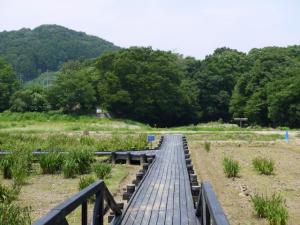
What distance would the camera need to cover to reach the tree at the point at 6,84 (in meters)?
56.8

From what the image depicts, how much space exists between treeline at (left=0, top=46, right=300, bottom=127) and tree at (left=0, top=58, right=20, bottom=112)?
15cm

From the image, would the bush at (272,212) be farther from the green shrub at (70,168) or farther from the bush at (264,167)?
the green shrub at (70,168)

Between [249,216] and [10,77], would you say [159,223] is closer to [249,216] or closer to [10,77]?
[249,216]

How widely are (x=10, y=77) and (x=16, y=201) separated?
56.0m

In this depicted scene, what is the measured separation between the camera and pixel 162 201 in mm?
7859

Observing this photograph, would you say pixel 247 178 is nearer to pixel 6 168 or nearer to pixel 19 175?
pixel 19 175

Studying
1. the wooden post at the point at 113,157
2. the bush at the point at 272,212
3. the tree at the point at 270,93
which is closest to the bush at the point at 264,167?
the wooden post at the point at 113,157

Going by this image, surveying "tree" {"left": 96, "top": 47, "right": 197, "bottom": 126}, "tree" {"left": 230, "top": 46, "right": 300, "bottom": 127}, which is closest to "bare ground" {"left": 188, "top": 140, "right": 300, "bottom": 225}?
"tree" {"left": 230, "top": 46, "right": 300, "bottom": 127}

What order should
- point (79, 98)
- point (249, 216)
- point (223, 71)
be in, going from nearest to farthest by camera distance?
point (249, 216) → point (79, 98) → point (223, 71)

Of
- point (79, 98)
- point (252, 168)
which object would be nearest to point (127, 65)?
point (79, 98)

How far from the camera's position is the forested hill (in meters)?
120

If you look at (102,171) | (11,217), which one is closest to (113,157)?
(102,171)

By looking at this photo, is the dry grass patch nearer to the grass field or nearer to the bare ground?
the grass field

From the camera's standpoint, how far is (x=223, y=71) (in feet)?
225
